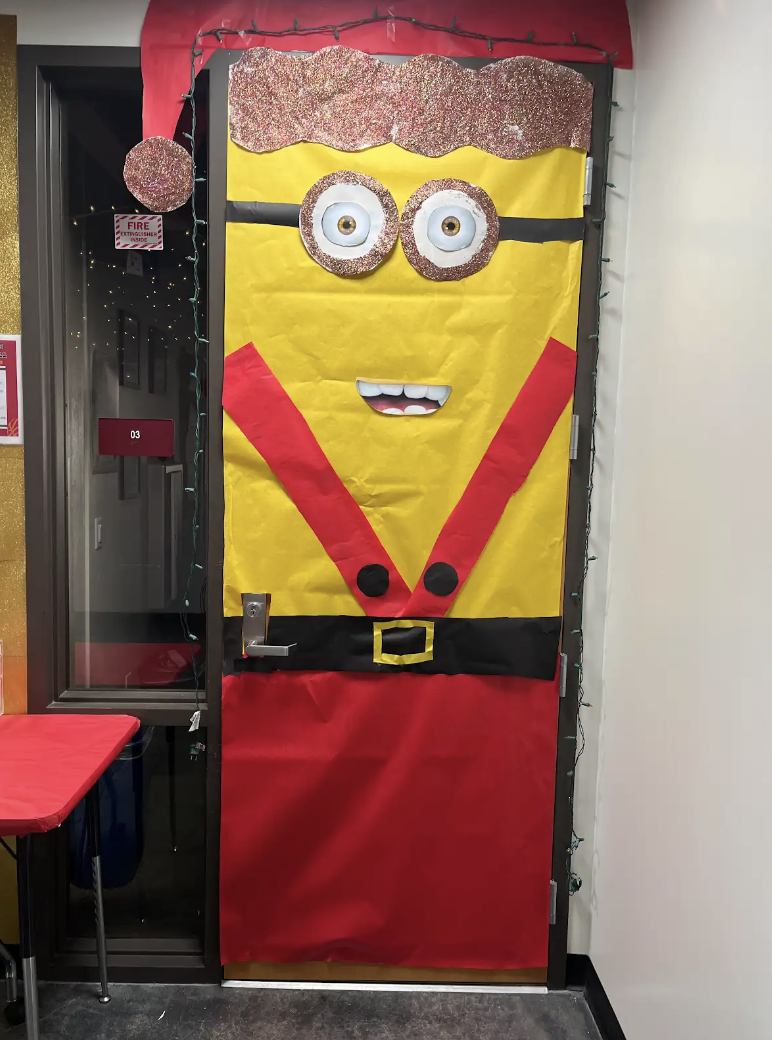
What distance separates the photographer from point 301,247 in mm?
1734

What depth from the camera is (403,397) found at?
5.86 feet

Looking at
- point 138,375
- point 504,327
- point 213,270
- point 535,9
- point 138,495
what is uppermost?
point 535,9

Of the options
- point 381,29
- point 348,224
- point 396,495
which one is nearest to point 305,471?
point 396,495

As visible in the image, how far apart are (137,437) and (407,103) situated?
113cm

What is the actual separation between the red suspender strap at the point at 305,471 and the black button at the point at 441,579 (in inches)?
2.6

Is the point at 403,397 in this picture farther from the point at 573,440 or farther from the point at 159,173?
the point at 159,173

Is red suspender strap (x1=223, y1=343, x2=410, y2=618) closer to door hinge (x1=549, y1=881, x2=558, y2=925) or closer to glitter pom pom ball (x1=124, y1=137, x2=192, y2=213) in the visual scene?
glitter pom pom ball (x1=124, y1=137, x2=192, y2=213)

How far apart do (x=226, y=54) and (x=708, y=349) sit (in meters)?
1.40

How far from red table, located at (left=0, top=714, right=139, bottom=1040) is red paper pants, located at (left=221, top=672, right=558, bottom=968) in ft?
1.07

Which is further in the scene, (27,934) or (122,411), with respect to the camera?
(122,411)

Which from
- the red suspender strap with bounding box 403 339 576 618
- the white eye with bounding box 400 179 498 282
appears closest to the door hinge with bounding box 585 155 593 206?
the white eye with bounding box 400 179 498 282

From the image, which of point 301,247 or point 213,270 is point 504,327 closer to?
point 301,247

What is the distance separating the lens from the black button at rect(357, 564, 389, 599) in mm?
1797

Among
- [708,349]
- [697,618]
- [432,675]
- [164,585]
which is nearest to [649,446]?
[708,349]
